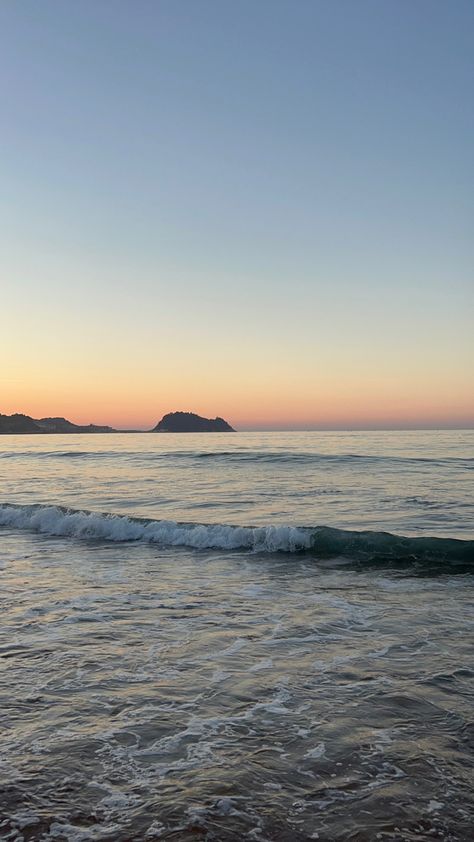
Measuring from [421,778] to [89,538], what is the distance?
13.8 meters

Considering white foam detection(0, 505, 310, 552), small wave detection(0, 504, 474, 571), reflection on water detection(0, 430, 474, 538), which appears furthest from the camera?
reflection on water detection(0, 430, 474, 538)

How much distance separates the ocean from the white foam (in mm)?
82

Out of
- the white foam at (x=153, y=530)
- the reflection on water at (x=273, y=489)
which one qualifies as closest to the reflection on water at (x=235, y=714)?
the white foam at (x=153, y=530)

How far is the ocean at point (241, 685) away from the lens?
12.8 ft

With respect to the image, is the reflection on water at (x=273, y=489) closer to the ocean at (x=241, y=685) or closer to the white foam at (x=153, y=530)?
the white foam at (x=153, y=530)

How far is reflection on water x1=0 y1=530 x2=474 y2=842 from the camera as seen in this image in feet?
12.6

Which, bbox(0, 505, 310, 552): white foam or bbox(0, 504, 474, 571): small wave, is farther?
bbox(0, 505, 310, 552): white foam

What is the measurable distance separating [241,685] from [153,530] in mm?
10686

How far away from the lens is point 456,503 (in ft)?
64.6

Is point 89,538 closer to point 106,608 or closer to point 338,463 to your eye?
point 106,608

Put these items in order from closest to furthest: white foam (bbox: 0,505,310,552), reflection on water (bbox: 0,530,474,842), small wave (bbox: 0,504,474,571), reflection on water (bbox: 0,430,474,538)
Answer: reflection on water (bbox: 0,530,474,842)
small wave (bbox: 0,504,474,571)
white foam (bbox: 0,505,310,552)
reflection on water (bbox: 0,430,474,538)

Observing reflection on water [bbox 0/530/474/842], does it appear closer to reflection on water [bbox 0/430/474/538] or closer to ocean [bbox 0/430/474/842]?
ocean [bbox 0/430/474/842]

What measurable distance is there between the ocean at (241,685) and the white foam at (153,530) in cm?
8

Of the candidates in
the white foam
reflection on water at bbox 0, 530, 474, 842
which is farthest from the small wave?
reflection on water at bbox 0, 530, 474, 842
